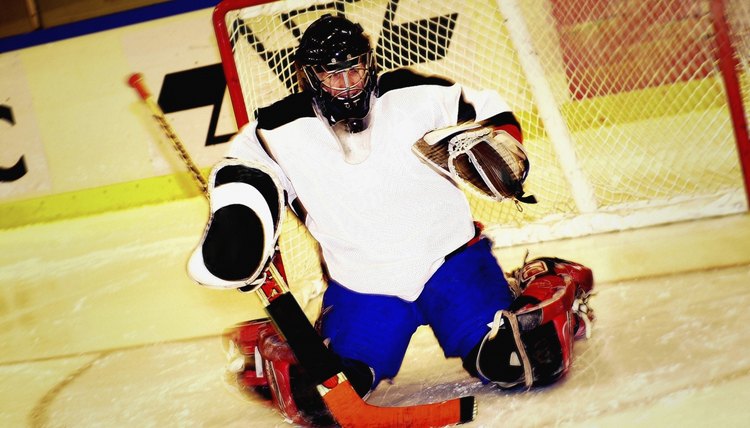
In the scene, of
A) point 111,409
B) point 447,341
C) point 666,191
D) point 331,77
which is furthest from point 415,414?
point 666,191

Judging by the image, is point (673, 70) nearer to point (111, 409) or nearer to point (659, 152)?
point (659, 152)

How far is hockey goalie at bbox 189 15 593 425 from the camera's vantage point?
149 cm

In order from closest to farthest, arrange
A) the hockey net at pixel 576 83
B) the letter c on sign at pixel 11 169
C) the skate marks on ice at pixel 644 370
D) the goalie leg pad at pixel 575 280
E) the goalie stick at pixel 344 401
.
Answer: the skate marks on ice at pixel 644 370 < the goalie stick at pixel 344 401 < the goalie leg pad at pixel 575 280 < the hockey net at pixel 576 83 < the letter c on sign at pixel 11 169

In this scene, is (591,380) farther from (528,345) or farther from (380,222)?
(380,222)

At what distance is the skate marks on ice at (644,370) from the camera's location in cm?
136

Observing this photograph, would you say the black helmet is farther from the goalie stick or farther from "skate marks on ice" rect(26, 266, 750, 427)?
"skate marks on ice" rect(26, 266, 750, 427)

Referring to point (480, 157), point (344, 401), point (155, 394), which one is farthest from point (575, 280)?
point (155, 394)

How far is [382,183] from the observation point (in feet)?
5.18

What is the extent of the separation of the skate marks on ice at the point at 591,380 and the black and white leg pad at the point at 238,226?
0.40m

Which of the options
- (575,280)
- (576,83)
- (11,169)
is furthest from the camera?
(11,169)

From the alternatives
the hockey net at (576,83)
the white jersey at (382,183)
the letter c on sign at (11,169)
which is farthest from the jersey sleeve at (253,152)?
the letter c on sign at (11,169)

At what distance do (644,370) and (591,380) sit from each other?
0.11 meters

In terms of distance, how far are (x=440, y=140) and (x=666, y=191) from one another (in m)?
1.65

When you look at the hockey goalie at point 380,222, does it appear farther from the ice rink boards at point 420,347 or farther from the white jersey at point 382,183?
the ice rink boards at point 420,347
